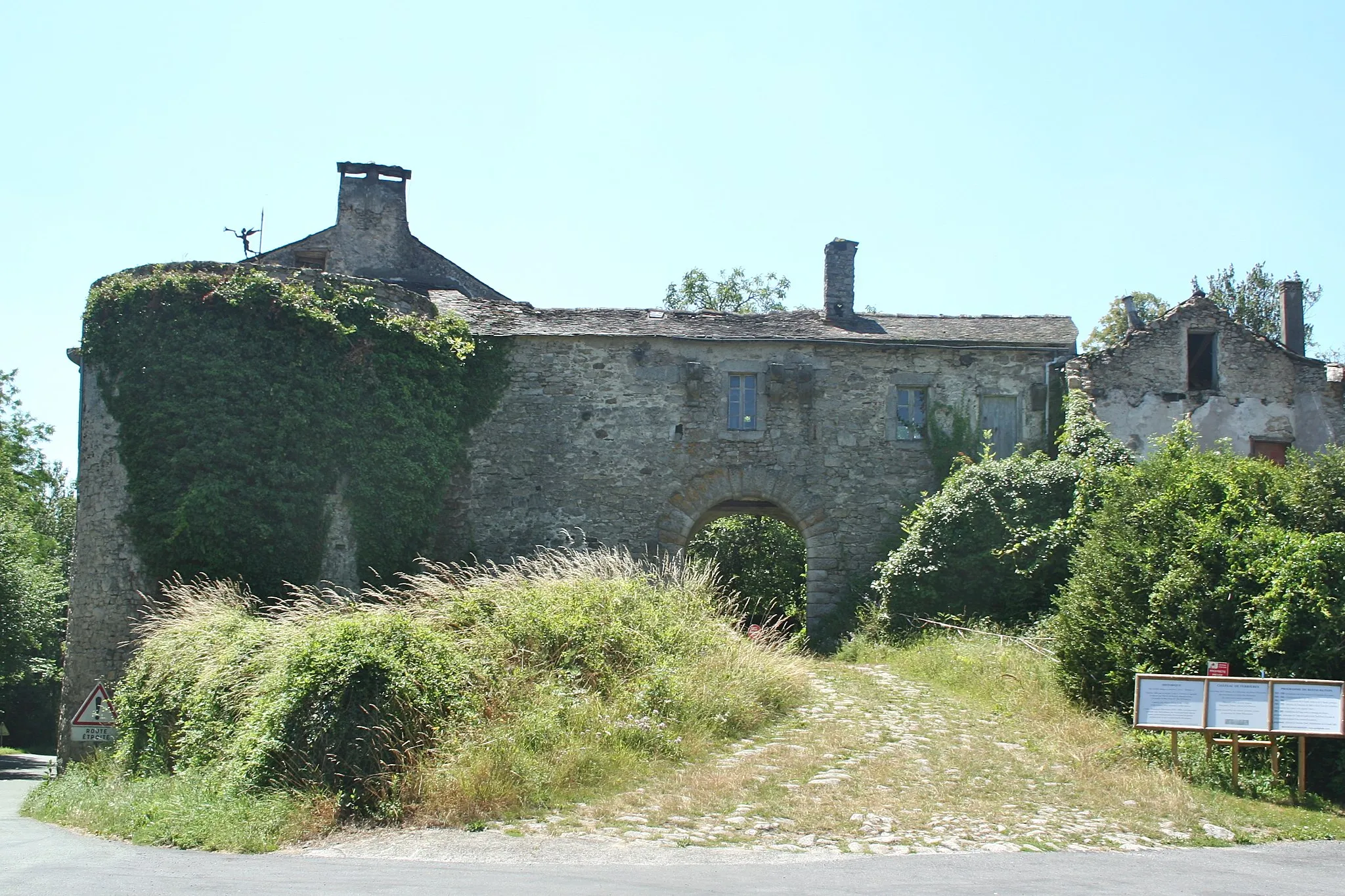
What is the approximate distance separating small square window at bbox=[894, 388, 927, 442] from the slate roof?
0.92 meters

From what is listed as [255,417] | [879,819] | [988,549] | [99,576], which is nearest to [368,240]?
[255,417]

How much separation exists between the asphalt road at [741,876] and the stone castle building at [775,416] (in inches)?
443

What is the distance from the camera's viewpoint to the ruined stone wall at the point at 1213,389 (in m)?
20.1

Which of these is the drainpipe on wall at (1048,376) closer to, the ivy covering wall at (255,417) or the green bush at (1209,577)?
the green bush at (1209,577)

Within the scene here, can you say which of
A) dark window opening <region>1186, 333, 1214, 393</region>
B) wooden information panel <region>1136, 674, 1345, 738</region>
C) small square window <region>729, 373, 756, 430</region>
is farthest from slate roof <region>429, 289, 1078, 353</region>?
wooden information panel <region>1136, 674, 1345, 738</region>

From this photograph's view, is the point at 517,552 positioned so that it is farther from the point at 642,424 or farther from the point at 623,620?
the point at 623,620

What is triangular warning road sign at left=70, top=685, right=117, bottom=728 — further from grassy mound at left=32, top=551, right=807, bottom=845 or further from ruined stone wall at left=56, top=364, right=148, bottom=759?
ruined stone wall at left=56, top=364, right=148, bottom=759

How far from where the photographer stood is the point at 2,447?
35125mm

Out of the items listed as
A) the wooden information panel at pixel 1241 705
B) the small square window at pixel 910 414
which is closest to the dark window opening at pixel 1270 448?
the small square window at pixel 910 414

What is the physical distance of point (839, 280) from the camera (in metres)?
21.5

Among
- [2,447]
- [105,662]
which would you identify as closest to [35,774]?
[2,447]

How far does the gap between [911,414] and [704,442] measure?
12.0 feet

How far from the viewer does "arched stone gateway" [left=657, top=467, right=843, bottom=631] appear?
2002 centimetres

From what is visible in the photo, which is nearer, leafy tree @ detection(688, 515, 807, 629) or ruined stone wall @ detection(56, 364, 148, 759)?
ruined stone wall @ detection(56, 364, 148, 759)
